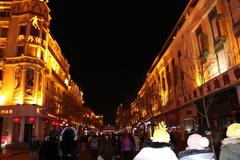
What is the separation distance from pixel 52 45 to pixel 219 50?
Result: 120 feet

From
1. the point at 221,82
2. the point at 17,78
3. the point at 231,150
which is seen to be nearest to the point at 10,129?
the point at 17,78

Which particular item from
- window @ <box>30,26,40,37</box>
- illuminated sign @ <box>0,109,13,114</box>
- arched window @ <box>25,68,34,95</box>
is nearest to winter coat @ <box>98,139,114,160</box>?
illuminated sign @ <box>0,109,13,114</box>

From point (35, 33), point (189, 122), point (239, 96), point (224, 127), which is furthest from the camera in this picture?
point (35, 33)

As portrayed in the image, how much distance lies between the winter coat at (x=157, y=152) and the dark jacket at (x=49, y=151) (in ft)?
17.8

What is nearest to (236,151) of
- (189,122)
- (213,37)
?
(213,37)

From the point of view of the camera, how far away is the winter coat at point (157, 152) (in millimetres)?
3135

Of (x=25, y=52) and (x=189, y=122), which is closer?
(x=189, y=122)

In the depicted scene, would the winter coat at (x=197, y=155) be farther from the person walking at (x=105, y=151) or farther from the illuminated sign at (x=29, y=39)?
the illuminated sign at (x=29, y=39)

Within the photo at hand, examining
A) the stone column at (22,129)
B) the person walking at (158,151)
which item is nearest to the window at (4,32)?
the stone column at (22,129)

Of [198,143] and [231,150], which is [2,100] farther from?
[231,150]

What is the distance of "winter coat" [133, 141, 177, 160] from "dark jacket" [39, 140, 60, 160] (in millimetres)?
5431

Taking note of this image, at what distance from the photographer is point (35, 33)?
3928cm

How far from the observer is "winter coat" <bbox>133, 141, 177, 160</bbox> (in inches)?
123

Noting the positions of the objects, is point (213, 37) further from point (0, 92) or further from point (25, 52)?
point (0, 92)
